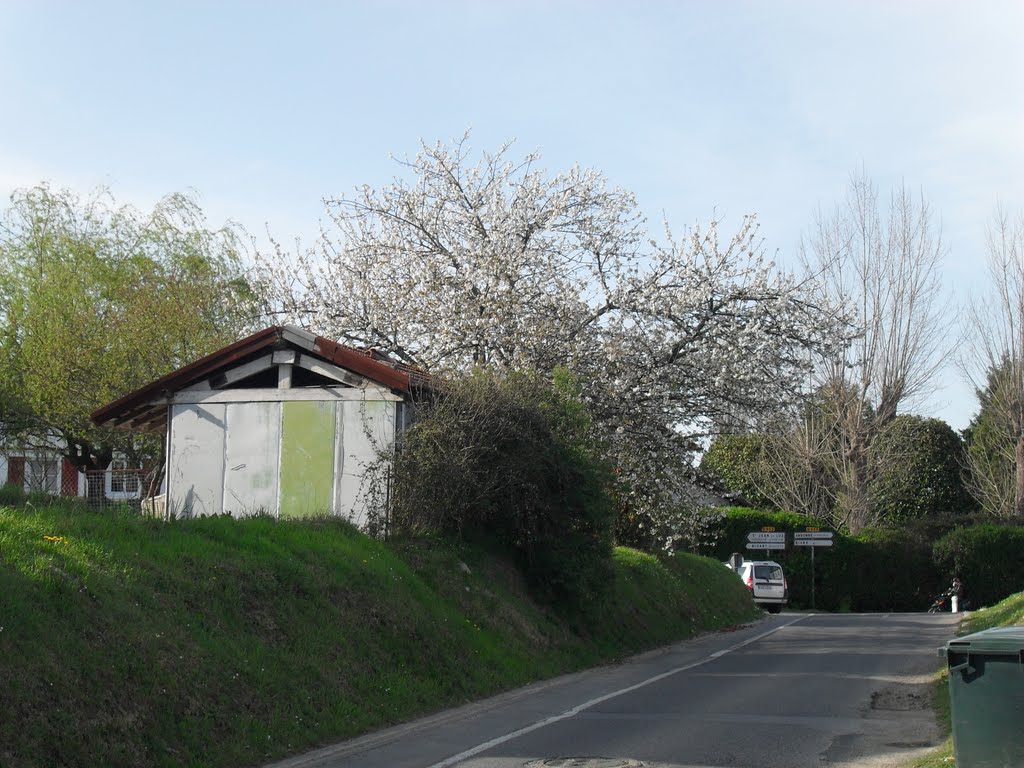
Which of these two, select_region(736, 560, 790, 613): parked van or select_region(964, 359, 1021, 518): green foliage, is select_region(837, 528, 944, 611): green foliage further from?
select_region(736, 560, 790, 613): parked van

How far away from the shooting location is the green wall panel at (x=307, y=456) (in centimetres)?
1888

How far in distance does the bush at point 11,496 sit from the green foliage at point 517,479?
20.0 ft

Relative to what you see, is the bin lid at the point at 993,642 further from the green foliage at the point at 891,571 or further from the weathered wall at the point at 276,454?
the green foliage at the point at 891,571

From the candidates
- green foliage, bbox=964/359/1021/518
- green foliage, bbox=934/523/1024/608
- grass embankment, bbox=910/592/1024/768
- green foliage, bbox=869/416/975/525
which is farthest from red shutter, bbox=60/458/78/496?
green foliage, bbox=964/359/1021/518

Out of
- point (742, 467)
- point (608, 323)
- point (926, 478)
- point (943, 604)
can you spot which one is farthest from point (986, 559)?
point (608, 323)

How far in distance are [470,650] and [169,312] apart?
20.6 metres

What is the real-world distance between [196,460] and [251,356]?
2128 mm

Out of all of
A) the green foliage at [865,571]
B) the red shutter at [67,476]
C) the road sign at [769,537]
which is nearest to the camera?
the red shutter at [67,476]

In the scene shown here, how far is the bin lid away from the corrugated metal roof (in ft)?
36.1

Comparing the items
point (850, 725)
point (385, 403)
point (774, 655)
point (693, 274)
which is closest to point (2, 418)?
point (385, 403)

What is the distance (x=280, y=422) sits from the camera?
63.3 feet

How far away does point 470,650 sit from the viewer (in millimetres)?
14820

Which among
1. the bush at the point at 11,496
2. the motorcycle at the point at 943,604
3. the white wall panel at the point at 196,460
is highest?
the white wall panel at the point at 196,460

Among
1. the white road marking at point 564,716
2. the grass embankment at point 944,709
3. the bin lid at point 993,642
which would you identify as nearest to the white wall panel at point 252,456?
the white road marking at point 564,716
